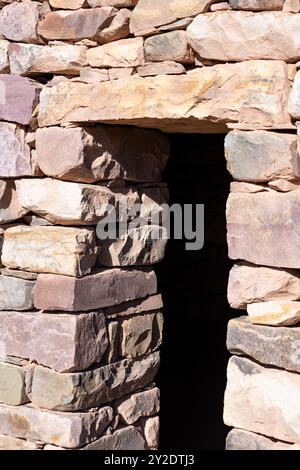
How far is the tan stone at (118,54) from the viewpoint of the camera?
278cm

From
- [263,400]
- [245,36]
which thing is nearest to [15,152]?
[245,36]

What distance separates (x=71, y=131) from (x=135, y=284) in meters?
0.75

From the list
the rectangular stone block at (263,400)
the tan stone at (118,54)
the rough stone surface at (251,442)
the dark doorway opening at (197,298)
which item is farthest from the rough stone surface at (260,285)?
the dark doorway opening at (197,298)

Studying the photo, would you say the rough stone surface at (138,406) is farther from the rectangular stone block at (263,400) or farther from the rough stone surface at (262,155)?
the rough stone surface at (262,155)

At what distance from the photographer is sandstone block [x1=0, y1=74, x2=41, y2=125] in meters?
3.00

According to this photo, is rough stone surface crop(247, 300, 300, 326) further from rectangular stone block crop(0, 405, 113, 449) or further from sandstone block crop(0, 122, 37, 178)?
sandstone block crop(0, 122, 37, 178)

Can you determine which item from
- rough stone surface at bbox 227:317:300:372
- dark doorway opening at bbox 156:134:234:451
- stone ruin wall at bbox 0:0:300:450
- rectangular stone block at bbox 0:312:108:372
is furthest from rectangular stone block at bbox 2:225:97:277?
dark doorway opening at bbox 156:134:234:451

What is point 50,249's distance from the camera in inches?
117

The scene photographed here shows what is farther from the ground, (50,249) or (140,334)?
(50,249)

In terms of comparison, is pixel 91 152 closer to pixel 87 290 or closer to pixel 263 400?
pixel 87 290

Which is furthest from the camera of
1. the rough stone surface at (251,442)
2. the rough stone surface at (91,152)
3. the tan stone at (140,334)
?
the tan stone at (140,334)

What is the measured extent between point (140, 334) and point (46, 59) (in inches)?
49.5

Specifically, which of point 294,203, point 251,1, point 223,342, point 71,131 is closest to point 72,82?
point 71,131

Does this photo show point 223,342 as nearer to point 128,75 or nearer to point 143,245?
point 143,245
